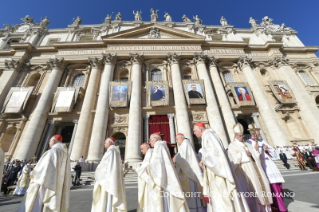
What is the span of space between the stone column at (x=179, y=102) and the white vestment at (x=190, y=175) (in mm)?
8294

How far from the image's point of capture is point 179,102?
12820 millimetres

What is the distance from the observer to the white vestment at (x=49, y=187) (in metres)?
2.67

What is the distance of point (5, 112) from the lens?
39.8 ft

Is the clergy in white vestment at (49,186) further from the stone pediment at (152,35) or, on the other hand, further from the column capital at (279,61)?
the column capital at (279,61)

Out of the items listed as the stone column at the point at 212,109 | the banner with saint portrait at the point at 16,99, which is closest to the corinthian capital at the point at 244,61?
the stone column at the point at 212,109

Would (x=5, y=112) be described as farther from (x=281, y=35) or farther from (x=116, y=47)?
(x=281, y=35)

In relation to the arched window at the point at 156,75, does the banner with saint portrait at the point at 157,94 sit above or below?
below

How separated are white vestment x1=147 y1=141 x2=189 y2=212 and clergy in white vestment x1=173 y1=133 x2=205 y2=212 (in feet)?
1.76

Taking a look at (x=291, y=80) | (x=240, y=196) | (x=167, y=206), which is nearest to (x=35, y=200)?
(x=167, y=206)

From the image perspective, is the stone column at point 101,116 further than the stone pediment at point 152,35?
No

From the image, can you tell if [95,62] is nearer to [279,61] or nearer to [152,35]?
[152,35]

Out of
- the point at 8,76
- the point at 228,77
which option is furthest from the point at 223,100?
the point at 8,76

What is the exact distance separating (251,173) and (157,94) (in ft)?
35.0

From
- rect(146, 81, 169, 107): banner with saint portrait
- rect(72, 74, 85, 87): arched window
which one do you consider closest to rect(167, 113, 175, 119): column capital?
rect(146, 81, 169, 107): banner with saint portrait
